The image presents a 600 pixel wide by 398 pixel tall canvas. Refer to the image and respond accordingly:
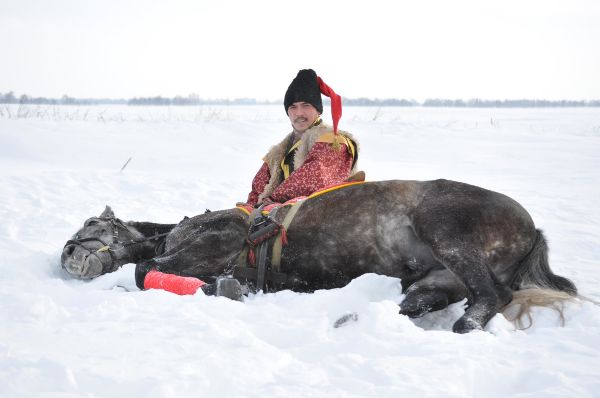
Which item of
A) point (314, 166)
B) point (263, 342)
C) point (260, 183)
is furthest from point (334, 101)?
point (263, 342)

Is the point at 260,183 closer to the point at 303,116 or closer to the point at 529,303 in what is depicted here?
the point at 303,116

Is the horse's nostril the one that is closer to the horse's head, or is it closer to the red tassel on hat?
the horse's head

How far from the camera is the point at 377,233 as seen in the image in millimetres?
3553

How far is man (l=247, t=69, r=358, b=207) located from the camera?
414cm

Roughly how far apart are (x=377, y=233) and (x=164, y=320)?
153cm

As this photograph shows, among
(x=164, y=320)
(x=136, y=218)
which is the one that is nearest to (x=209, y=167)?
(x=136, y=218)

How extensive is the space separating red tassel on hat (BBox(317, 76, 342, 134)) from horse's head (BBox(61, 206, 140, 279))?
1.86m

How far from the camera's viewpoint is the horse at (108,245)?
3.89m

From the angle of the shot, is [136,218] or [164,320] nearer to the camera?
[164,320]

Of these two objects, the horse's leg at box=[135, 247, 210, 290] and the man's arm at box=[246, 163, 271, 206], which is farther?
the man's arm at box=[246, 163, 271, 206]

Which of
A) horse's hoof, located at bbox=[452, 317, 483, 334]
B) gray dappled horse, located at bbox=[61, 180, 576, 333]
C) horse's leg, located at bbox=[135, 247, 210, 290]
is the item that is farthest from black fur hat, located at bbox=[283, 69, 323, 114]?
horse's hoof, located at bbox=[452, 317, 483, 334]

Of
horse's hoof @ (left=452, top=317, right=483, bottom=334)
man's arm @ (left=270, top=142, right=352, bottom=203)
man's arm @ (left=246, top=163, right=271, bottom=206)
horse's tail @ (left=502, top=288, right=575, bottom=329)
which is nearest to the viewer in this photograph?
horse's hoof @ (left=452, top=317, right=483, bottom=334)

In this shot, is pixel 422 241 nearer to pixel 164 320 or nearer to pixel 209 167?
pixel 164 320

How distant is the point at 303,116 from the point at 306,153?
1.54 ft
